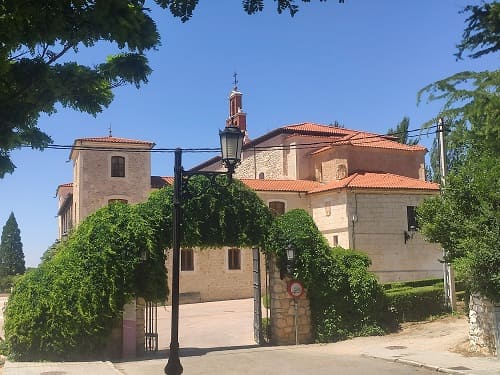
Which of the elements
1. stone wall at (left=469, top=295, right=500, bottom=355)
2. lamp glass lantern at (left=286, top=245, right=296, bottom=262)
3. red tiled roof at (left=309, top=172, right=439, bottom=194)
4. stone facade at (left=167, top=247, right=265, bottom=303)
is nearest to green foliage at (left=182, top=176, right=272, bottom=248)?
lamp glass lantern at (left=286, top=245, right=296, bottom=262)

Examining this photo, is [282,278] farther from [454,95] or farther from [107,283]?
[454,95]

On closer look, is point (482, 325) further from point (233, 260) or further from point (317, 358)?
point (233, 260)

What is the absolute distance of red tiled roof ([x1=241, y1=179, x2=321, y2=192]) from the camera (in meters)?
33.7

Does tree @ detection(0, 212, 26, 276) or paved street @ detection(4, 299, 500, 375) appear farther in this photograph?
tree @ detection(0, 212, 26, 276)

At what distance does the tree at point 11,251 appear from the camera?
61125 mm

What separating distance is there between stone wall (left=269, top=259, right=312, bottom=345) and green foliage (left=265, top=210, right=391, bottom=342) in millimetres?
291

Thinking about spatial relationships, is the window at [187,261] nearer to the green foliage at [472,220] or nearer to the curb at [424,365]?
the curb at [424,365]

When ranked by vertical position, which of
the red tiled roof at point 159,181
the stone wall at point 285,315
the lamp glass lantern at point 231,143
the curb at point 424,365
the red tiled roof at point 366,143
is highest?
the red tiled roof at point 366,143

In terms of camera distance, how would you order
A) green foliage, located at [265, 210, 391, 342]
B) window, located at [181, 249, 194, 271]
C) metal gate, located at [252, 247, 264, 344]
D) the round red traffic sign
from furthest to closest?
1. window, located at [181, 249, 194, 271]
2. metal gate, located at [252, 247, 264, 344]
3. green foliage, located at [265, 210, 391, 342]
4. the round red traffic sign

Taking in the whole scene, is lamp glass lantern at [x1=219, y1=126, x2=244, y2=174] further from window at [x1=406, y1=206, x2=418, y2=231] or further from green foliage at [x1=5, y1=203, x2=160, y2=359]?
window at [x1=406, y1=206, x2=418, y2=231]

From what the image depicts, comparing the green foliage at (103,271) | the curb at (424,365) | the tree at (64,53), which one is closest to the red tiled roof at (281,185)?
the green foliage at (103,271)

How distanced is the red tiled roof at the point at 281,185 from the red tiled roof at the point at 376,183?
42.9 inches

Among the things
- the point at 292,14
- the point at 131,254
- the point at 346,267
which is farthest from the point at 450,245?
the point at 292,14

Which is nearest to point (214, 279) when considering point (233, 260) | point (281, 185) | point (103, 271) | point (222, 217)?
point (233, 260)
